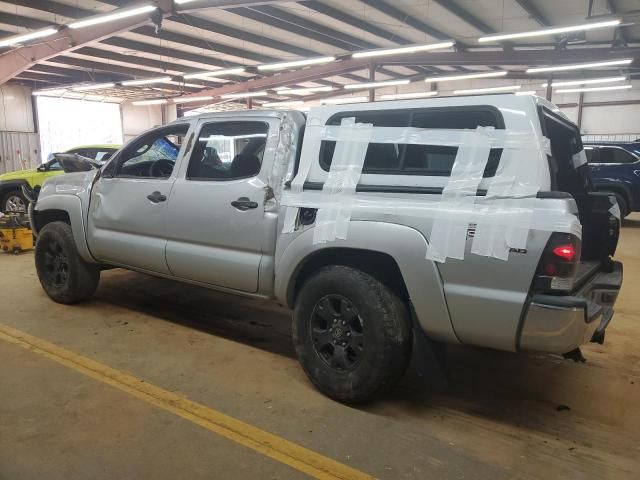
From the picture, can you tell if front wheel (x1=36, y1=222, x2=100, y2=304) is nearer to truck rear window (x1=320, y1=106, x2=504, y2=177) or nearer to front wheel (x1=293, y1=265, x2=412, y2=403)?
front wheel (x1=293, y1=265, x2=412, y2=403)

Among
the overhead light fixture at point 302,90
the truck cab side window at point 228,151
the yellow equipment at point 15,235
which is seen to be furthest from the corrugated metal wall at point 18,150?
the truck cab side window at point 228,151

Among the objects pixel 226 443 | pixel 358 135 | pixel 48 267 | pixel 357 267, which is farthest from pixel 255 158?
pixel 48 267

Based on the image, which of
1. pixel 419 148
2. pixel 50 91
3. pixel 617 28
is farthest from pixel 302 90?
pixel 419 148

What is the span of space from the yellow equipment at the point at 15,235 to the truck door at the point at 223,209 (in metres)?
5.24

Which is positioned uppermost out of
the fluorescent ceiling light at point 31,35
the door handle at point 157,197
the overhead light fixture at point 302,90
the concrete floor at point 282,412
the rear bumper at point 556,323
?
the overhead light fixture at point 302,90

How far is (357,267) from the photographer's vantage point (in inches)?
115

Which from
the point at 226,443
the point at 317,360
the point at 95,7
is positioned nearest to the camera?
the point at 226,443

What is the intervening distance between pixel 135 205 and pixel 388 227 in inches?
94.5

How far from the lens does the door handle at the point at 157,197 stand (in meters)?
3.86

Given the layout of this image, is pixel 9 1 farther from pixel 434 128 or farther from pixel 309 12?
pixel 434 128

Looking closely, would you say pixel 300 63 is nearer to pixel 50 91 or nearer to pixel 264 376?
pixel 264 376

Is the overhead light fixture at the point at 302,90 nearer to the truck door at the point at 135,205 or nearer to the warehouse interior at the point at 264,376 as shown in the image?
the warehouse interior at the point at 264,376

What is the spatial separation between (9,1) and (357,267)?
1096 cm

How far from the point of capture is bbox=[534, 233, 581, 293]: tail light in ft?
7.35
